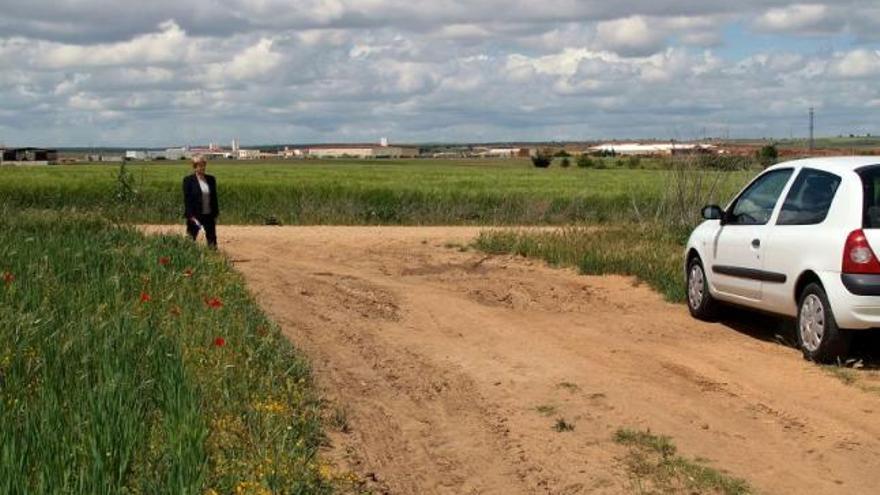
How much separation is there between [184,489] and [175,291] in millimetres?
6223

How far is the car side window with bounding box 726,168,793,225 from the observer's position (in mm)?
10617

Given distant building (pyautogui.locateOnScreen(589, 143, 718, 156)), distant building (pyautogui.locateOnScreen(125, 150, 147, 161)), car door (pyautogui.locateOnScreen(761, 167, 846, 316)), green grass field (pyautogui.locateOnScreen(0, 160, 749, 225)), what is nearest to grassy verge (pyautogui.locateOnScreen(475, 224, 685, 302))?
distant building (pyautogui.locateOnScreen(589, 143, 718, 156))

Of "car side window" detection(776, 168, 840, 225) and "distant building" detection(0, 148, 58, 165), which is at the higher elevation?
"car side window" detection(776, 168, 840, 225)

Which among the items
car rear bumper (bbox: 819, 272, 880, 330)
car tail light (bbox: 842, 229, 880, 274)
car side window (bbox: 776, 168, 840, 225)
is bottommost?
car rear bumper (bbox: 819, 272, 880, 330)

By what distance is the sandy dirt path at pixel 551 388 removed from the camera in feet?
21.1

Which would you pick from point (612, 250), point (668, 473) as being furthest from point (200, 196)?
point (668, 473)

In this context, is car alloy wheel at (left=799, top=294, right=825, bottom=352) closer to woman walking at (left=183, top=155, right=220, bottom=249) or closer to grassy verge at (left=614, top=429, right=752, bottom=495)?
grassy verge at (left=614, top=429, right=752, bottom=495)

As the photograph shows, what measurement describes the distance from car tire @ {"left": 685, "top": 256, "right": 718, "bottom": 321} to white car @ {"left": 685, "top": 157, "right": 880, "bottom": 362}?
0.43 ft

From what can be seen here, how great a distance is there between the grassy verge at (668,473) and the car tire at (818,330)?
2.81 m

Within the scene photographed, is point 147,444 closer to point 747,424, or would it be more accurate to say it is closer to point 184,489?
point 184,489

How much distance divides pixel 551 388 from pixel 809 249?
260cm

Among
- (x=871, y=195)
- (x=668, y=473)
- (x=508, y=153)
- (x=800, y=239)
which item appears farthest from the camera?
(x=508, y=153)

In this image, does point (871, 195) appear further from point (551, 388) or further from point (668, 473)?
point (668, 473)

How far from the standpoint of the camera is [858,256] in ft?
29.2
